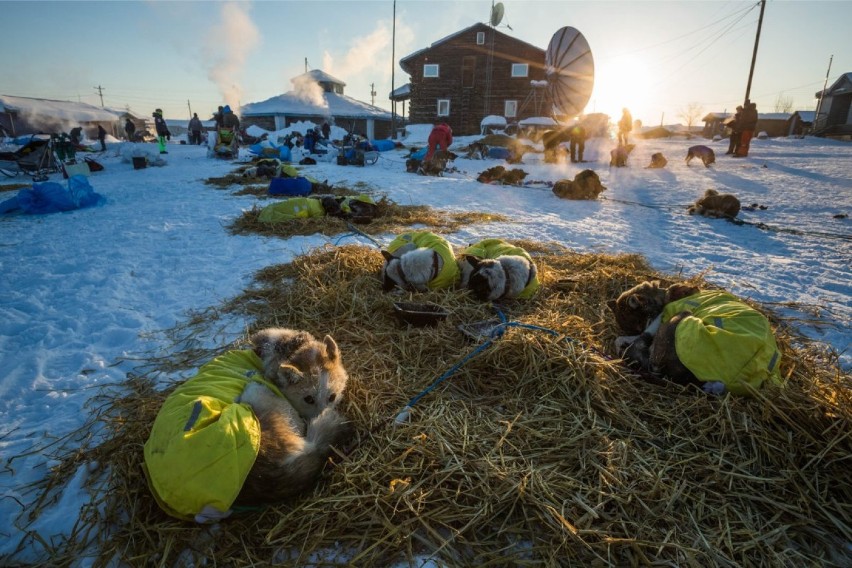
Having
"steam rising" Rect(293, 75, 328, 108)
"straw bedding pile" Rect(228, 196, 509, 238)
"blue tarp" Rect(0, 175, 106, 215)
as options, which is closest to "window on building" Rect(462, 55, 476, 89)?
"steam rising" Rect(293, 75, 328, 108)

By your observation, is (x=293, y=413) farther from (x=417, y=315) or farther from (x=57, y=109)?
(x=57, y=109)

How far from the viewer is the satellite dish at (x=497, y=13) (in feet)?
99.6

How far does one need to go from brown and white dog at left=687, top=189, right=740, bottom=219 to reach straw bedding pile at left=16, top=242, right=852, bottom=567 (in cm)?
659

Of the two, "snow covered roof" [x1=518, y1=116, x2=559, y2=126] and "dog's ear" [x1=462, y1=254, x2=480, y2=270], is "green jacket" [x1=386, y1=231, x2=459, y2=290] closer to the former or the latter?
"dog's ear" [x1=462, y1=254, x2=480, y2=270]

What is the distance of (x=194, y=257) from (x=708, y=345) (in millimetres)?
6488

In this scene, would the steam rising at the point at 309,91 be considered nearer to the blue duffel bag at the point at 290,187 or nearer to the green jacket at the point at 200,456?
the blue duffel bag at the point at 290,187

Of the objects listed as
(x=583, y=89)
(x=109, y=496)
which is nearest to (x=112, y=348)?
(x=109, y=496)

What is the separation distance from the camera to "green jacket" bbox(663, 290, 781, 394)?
267 centimetres

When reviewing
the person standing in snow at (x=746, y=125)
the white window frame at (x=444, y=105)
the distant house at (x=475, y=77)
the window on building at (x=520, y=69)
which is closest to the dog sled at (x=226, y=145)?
the distant house at (x=475, y=77)

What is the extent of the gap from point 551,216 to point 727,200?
378 cm

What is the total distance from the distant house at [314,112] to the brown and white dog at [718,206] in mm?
36169

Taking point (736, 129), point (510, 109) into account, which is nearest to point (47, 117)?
point (510, 109)

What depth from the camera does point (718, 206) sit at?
8969 mm

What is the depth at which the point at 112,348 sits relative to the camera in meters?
3.69
